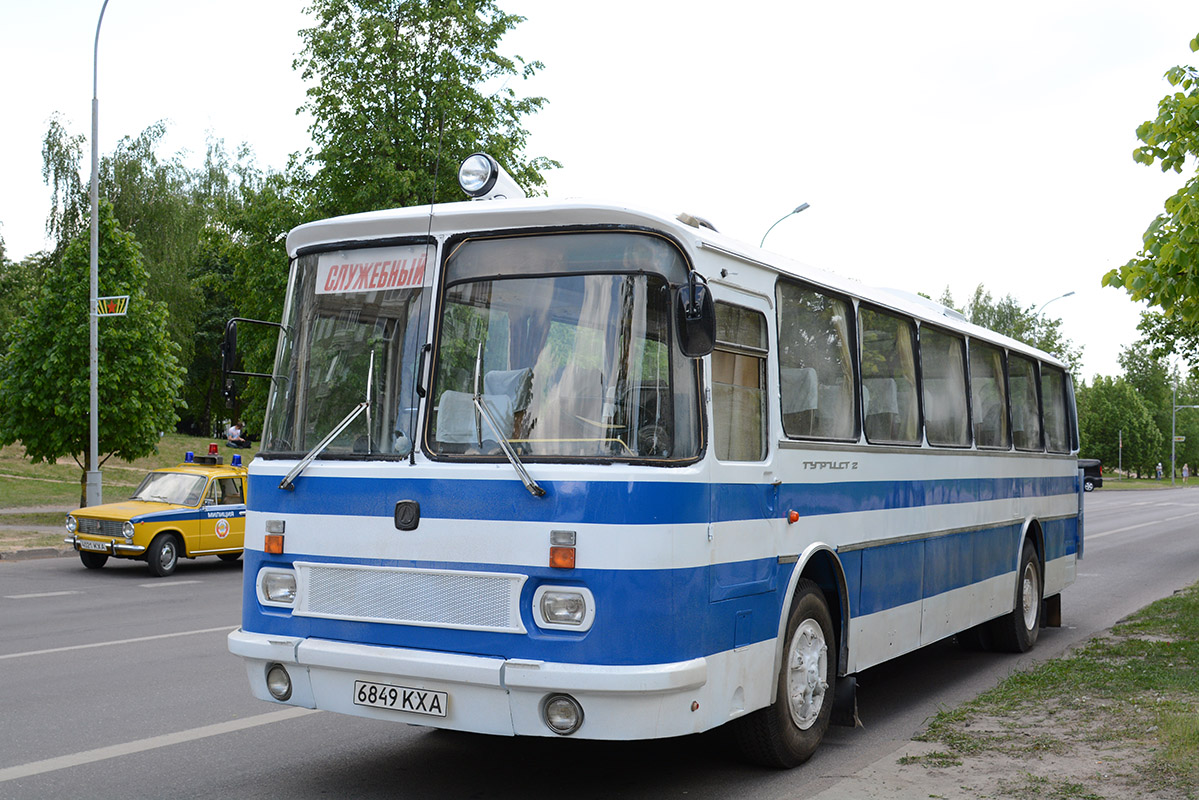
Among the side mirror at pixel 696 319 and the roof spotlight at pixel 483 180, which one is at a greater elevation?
the roof spotlight at pixel 483 180

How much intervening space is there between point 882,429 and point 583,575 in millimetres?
3396

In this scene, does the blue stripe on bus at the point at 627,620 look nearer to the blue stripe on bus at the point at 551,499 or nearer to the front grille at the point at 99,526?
the blue stripe on bus at the point at 551,499

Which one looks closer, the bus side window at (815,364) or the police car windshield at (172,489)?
the bus side window at (815,364)

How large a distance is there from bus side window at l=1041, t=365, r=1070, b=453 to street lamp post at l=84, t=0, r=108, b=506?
1776 cm

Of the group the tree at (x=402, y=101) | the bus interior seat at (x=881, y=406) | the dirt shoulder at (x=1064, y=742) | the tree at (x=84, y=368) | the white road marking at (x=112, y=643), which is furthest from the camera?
the tree at (x=402, y=101)

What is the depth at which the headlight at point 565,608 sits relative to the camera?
530 cm

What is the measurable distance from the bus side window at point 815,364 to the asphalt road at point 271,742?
1895 millimetres

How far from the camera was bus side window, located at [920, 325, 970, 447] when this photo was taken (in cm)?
897

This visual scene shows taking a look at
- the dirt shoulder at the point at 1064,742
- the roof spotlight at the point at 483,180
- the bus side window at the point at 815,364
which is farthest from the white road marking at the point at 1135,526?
the roof spotlight at the point at 483,180

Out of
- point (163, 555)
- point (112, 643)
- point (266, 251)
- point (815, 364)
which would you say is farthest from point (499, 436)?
point (266, 251)

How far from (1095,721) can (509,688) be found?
4226 millimetres

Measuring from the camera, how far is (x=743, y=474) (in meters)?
6.03

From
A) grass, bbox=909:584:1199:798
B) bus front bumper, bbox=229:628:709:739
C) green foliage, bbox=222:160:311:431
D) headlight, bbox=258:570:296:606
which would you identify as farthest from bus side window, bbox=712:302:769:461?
green foliage, bbox=222:160:311:431

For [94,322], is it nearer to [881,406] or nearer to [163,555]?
[163,555]
